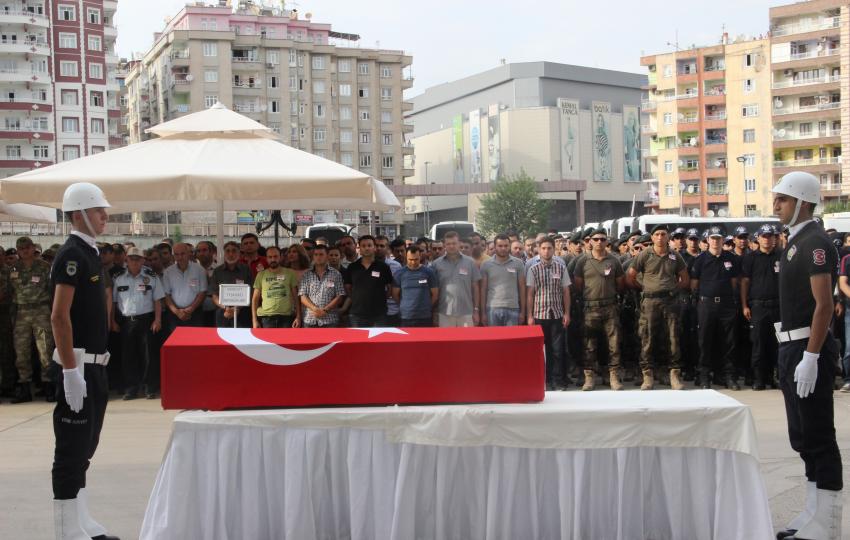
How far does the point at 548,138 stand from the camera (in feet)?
351

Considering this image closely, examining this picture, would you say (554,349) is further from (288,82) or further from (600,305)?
(288,82)

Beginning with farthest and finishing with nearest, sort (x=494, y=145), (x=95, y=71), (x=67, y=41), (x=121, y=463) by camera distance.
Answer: (x=494, y=145), (x=95, y=71), (x=67, y=41), (x=121, y=463)

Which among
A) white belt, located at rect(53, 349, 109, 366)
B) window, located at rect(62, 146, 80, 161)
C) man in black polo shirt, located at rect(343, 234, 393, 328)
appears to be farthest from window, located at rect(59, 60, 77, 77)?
white belt, located at rect(53, 349, 109, 366)

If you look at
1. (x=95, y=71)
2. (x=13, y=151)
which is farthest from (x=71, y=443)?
(x=95, y=71)

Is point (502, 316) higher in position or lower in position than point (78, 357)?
lower

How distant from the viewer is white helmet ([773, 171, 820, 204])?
5.47 m

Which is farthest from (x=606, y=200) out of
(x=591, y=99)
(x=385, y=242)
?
(x=385, y=242)

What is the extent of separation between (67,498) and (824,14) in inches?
3302

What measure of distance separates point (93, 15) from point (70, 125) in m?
8.99

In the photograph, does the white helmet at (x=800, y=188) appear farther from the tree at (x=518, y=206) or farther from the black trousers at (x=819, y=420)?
the tree at (x=518, y=206)

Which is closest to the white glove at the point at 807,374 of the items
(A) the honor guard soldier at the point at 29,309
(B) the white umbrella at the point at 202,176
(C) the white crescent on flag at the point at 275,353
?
(C) the white crescent on flag at the point at 275,353

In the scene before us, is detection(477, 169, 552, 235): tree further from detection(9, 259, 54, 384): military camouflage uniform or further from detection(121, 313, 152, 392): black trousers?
detection(9, 259, 54, 384): military camouflage uniform

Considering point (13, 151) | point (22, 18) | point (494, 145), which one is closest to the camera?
point (22, 18)

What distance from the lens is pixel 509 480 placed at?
4969mm
